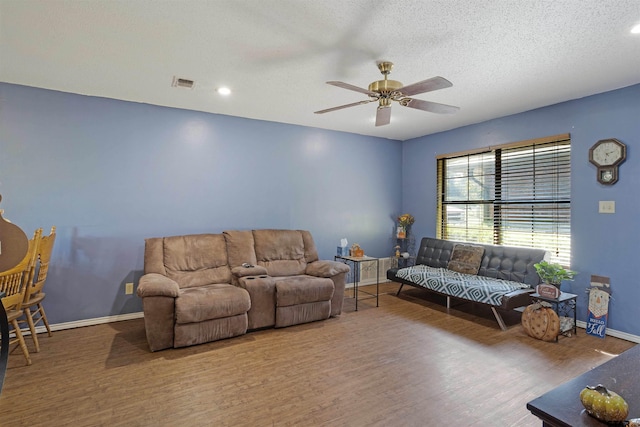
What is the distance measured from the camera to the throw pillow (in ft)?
14.2

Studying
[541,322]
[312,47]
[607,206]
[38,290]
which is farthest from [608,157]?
[38,290]

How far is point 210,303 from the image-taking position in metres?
3.02

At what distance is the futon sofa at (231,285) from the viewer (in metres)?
2.92

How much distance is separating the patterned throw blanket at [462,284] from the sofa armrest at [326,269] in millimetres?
1070

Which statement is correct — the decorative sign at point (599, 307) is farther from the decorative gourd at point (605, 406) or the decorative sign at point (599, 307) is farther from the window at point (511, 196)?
the decorative gourd at point (605, 406)

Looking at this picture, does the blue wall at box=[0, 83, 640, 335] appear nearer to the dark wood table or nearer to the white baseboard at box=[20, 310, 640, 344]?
the white baseboard at box=[20, 310, 640, 344]

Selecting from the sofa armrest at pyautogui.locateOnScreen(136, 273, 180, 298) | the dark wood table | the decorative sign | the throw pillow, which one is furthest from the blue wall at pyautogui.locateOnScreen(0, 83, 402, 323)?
the dark wood table

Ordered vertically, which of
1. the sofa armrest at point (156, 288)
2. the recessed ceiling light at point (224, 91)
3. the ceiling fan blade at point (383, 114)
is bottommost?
the sofa armrest at point (156, 288)

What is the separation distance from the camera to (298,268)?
13.8ft

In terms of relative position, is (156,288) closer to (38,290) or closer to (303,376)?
(38,290)

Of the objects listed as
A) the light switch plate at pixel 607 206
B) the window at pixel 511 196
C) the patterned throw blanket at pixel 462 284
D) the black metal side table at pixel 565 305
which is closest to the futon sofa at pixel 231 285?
the patterned throw blanket at pixel 462 284

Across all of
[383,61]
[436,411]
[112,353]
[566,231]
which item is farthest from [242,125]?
[566,231]

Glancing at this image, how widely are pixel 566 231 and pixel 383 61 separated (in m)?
2.93

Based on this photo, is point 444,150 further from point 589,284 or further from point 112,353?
point 112,353
